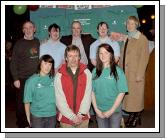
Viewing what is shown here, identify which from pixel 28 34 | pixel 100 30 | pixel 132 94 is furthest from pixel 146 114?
pixel 28 34

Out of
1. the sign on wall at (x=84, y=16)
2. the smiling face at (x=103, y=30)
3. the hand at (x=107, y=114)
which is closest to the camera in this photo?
the hand at (x=107, y=114)

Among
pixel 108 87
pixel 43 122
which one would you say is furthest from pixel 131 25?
pixel 43 122

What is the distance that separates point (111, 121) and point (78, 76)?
0.59 metres

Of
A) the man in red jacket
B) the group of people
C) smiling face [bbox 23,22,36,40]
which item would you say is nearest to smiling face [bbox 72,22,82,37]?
the group of people

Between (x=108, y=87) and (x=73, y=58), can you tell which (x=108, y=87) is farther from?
(x=73, y=58)

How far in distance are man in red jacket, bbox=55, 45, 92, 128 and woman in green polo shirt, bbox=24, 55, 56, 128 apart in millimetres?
88

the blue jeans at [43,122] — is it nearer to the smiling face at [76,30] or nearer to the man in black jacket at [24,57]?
the man in black jacket at [24,57]

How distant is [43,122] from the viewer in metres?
3.56

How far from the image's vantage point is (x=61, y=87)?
3539mm

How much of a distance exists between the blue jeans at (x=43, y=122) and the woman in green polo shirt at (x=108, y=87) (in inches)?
19.2

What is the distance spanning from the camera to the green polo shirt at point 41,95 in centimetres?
354

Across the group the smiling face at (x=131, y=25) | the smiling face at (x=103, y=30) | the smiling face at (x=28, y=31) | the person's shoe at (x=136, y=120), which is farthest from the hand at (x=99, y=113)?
the smiling face at (x=28, y=31)

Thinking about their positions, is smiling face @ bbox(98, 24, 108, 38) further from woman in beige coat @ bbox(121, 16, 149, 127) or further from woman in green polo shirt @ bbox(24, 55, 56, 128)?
woman in green polo shirt @ bbox(24, 55, 56, 128)

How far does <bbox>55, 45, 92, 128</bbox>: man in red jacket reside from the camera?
11.6ft
